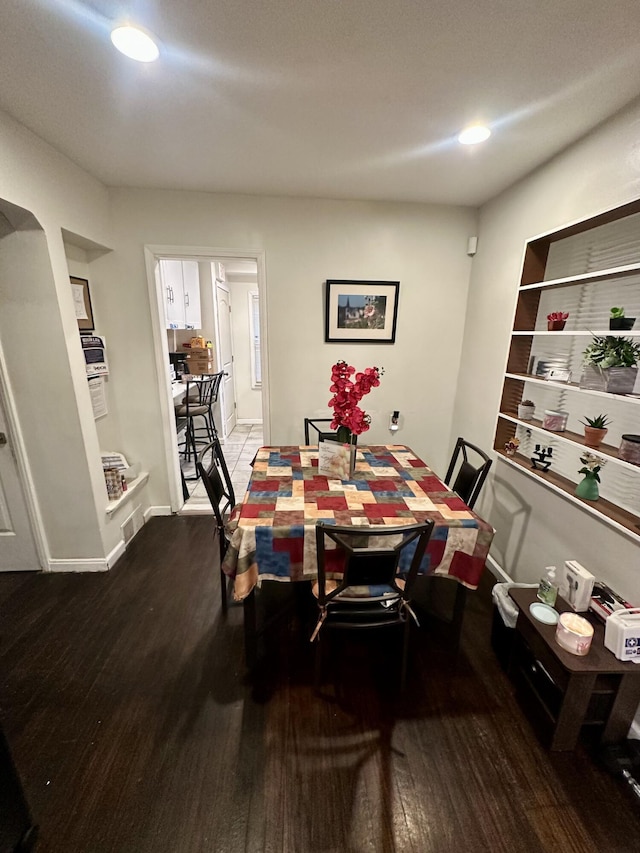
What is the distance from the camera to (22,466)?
2105mm

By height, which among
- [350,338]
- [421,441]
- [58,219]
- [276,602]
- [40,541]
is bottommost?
[276,602]

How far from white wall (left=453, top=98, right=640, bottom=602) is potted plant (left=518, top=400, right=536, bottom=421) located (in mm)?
264

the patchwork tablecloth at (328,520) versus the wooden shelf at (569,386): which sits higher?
the wooden shelf at (569,386)

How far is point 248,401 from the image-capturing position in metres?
5.93

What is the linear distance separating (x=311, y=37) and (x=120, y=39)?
0.65m

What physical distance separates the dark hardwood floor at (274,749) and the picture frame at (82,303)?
1830 mm

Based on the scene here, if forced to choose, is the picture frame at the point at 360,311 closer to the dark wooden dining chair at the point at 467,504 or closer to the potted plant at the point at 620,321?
the dark wooden dining chair at the point at 467,504

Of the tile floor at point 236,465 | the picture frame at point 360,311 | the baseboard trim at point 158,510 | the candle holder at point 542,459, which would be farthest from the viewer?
the tile floor at point 236,465

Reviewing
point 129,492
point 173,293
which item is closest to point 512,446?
point 129,492

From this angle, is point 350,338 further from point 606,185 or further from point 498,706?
point 498,706

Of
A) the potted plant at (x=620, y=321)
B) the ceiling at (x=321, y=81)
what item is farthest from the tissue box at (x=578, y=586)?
the ceiling at (x=321, y=81)

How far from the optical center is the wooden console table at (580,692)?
126cm

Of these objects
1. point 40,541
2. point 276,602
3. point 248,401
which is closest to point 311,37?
point 276,602

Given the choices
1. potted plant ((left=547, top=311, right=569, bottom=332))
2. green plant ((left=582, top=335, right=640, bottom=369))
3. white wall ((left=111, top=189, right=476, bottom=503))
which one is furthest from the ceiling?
green plant ((left=582, top=335, right=640, bottom=369))
